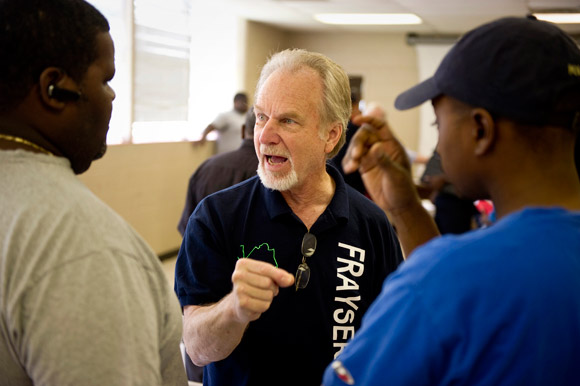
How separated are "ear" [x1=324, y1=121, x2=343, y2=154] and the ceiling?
551 centimetres

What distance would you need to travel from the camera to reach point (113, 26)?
5645mm

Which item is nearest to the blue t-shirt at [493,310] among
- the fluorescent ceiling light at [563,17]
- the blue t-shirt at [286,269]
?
the blue t-shirt at [286,269]

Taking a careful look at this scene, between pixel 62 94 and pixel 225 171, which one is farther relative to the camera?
pixel 225 171

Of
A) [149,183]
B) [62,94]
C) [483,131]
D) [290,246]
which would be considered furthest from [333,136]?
[149,183]

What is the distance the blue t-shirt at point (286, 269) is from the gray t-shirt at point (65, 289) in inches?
26.5

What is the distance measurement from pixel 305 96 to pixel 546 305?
108 cm

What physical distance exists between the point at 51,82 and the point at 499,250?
2.24 feet

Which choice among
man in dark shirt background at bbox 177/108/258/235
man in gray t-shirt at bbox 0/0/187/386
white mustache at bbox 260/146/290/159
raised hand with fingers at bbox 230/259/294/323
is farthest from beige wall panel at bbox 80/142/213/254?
man in gray t-shirt at bbox 0/0/187/386

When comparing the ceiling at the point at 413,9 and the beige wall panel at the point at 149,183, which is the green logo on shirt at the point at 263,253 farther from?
the ceiling at the point at 413,9

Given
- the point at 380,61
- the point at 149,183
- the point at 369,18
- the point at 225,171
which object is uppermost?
the point at 369,18

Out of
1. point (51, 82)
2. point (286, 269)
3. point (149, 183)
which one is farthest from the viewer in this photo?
point (149, 183)

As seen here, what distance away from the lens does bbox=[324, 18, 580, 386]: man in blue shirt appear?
0.75 m

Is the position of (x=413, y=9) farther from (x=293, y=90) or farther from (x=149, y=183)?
(x=293, y=90)

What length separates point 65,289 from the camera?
2.60 feet
